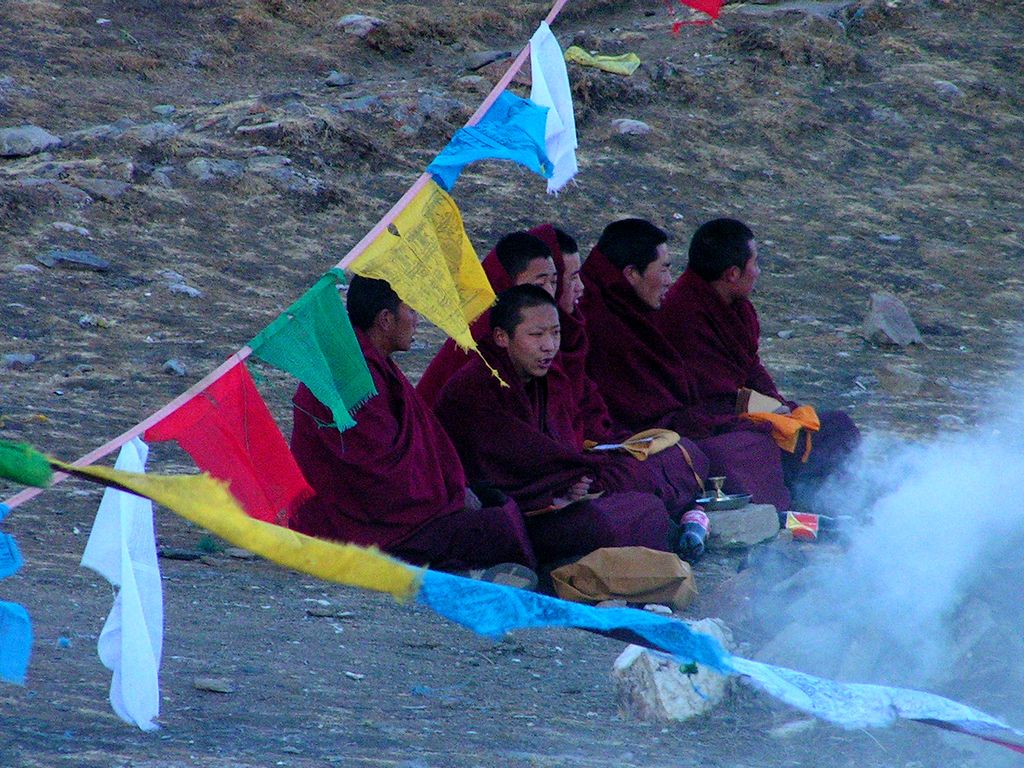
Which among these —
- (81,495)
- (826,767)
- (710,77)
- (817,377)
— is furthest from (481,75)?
(826,767)

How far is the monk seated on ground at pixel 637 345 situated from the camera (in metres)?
6.83

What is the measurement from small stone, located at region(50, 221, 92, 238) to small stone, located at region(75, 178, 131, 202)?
0.39 meters

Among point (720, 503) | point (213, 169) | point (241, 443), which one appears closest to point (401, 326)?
point (241, 443)

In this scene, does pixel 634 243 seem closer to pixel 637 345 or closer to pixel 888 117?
pixel 637 345

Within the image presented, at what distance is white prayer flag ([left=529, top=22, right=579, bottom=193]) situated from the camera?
623 centimetres

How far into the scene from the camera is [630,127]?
1246 cm

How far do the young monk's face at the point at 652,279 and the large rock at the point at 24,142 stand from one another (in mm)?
5457

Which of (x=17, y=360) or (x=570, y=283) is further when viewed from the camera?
(x=17, y=360)

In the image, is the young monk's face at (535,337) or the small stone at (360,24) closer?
the young monk's face at (535,337)

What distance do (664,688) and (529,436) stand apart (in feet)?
6.20

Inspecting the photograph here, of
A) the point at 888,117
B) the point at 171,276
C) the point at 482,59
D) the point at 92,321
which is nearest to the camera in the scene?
the point at 92,321

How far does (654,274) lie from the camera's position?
6852 mm

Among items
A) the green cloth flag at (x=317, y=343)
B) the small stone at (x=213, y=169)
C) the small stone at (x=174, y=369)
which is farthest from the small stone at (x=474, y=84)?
the green cloth flag at (x=317, y=343)

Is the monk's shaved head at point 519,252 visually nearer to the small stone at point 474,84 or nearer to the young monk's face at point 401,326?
the young monk's face at point 401,326
